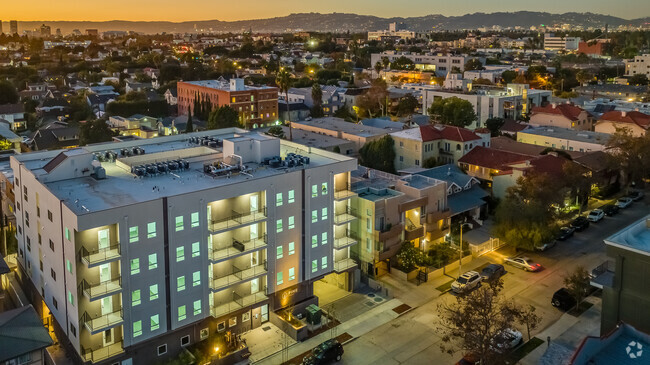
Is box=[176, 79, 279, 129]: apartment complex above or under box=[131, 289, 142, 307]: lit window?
above

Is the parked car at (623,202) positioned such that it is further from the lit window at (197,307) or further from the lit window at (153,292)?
the lit window at (153,292)

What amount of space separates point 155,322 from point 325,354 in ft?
26.1

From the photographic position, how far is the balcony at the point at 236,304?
91.5 feet

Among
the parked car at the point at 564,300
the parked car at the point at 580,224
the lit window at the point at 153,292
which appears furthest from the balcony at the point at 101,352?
the parked car at the point at 580,224

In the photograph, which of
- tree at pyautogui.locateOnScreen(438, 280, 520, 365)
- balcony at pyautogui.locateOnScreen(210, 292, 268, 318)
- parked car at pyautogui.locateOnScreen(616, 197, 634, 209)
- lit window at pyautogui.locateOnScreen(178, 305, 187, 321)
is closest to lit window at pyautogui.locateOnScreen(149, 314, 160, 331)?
lit window at pyautogui.locateOnScreen(178, 305, 187, 321)

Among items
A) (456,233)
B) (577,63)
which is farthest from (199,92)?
(577,63)

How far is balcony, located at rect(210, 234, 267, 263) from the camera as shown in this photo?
2757cm

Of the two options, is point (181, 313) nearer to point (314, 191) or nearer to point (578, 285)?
point (314, 191)

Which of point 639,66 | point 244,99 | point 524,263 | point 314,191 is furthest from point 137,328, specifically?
point 639,66

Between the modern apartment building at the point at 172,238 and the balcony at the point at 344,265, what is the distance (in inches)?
3.0

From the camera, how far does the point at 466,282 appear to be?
3350 cm

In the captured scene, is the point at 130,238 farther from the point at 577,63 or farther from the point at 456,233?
the point at 577,63

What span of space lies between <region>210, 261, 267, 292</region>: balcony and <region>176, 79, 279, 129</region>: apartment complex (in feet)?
186

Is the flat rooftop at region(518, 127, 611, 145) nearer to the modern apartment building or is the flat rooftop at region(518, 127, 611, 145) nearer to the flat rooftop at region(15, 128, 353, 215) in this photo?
the modern apartment building
